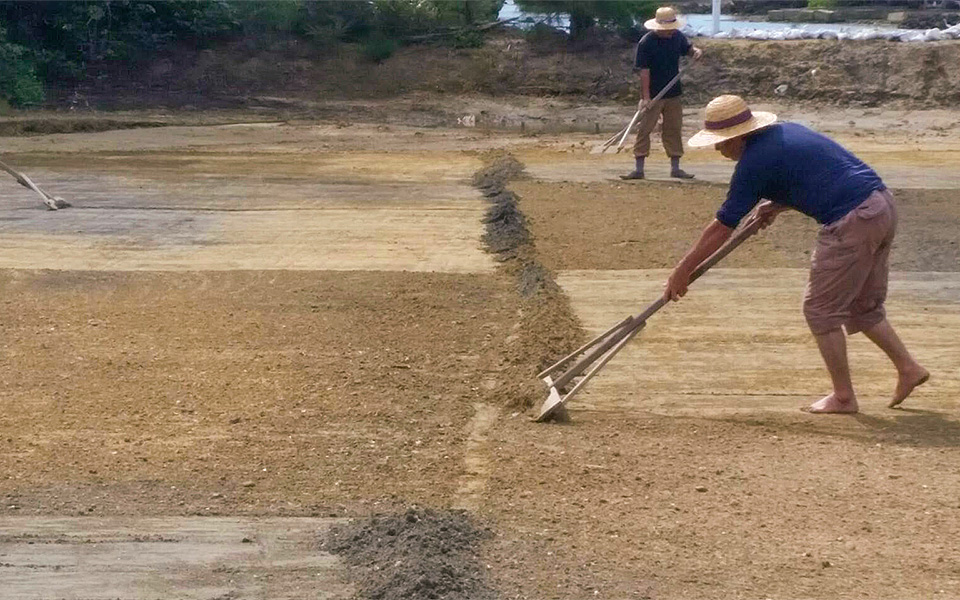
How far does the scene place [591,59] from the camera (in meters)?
22.1

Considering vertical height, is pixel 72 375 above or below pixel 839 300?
below

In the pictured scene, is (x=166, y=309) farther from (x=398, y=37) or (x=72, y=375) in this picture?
(x=398, y=37)

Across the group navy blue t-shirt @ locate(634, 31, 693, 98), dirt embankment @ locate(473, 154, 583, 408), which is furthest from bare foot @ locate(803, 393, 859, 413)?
navy blue t-shirt @ locate(634, 31, 693, 98)

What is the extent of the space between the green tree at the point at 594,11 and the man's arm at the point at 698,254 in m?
16.2

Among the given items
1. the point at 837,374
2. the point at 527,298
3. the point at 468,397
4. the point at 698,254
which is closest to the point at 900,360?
the point at 837,374

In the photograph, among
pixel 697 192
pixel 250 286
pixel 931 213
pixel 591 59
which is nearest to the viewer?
pixel 250 286

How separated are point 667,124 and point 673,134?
5.6 inches

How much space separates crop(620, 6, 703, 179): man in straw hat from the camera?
14148mm

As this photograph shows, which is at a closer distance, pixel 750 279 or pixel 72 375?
pixel 72 375

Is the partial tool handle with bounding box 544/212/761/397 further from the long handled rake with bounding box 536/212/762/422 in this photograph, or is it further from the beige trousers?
the beige trousers

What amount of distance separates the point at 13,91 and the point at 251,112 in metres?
3.75

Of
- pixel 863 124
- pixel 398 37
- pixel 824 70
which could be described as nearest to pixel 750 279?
pixel 863 124

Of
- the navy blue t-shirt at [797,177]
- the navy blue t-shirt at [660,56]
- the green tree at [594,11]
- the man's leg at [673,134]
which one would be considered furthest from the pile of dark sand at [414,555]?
the green tree at [594,11]

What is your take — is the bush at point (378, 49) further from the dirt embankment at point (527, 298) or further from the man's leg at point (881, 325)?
the man's leg at point (881, 325)
